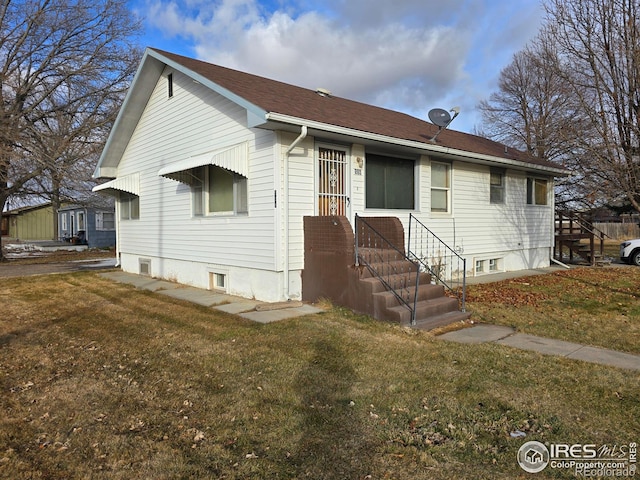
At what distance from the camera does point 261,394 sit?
3898 millimetres

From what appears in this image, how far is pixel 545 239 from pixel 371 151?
8432mm

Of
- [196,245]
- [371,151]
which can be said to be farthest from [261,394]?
[196,245]

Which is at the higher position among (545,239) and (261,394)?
(545,239)

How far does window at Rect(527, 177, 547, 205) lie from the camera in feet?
44.5

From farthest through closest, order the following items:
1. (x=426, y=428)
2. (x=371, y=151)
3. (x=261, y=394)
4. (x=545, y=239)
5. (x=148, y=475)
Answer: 1. (x=545, y=239)
2. (x=371, y=151)
3. (x=261, y=394)
4. (x=426, y=428)
5. (x=148, y=475)

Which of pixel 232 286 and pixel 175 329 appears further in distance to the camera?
pixel 232 286

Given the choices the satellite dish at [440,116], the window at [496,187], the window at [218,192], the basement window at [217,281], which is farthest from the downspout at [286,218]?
the window at [496,187]

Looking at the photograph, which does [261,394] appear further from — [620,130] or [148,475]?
[620,130]

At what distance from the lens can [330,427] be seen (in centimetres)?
329

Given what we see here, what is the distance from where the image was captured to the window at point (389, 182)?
9117 millimetres

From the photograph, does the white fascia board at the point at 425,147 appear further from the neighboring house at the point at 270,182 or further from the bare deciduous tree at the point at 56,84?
the bare deciduous tree at the point at 56,84

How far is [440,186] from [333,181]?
348 cm

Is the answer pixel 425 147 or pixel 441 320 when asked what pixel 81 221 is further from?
pixel 441 320

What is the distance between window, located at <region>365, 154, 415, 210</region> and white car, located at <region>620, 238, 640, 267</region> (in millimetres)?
10431
